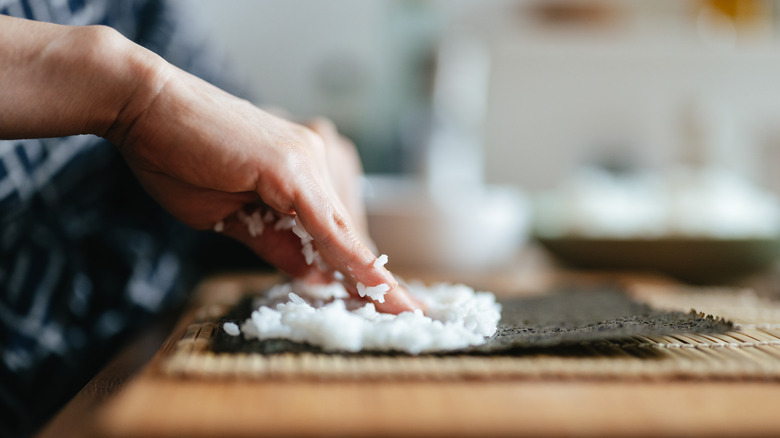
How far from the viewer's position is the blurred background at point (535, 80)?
185 cm

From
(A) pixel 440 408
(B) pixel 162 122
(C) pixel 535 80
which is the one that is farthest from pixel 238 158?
(C) pixel 535 80

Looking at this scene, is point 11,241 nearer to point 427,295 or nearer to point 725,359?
point 427,295

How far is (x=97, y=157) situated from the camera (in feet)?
2.30

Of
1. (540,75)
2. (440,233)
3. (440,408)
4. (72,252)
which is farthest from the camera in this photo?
(540,75)

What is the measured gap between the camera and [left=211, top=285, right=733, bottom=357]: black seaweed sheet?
0.35 metres

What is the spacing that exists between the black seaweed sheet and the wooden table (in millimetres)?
40

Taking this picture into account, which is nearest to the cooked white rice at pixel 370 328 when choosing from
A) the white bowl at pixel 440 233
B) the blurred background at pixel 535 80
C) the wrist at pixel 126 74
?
the wrist at pixel 126 74

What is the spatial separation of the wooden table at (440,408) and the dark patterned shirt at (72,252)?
0.33 metres

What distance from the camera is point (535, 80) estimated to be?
6.53 ft

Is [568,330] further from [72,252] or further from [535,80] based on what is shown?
[535,80]

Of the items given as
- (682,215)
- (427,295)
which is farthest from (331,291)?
(682,215)

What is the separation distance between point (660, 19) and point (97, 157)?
6.07ft

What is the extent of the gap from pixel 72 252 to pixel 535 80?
1636 mm

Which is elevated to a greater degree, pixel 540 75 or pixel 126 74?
pixel 540 75
